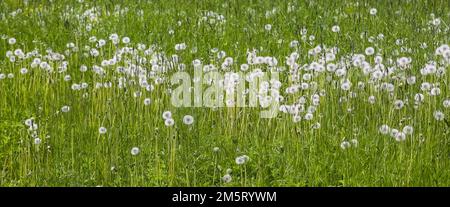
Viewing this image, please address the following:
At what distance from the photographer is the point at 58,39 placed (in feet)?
26.4

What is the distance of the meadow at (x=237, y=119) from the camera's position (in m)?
4.63

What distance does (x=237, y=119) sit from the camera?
17.5ft

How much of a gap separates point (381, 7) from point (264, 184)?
17.0 ft

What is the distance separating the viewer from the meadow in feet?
15.2

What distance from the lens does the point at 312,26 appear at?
8305 millimetres

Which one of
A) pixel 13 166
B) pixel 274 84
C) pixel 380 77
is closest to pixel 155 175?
pixel 13 166

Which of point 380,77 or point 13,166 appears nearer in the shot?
point 13,166
